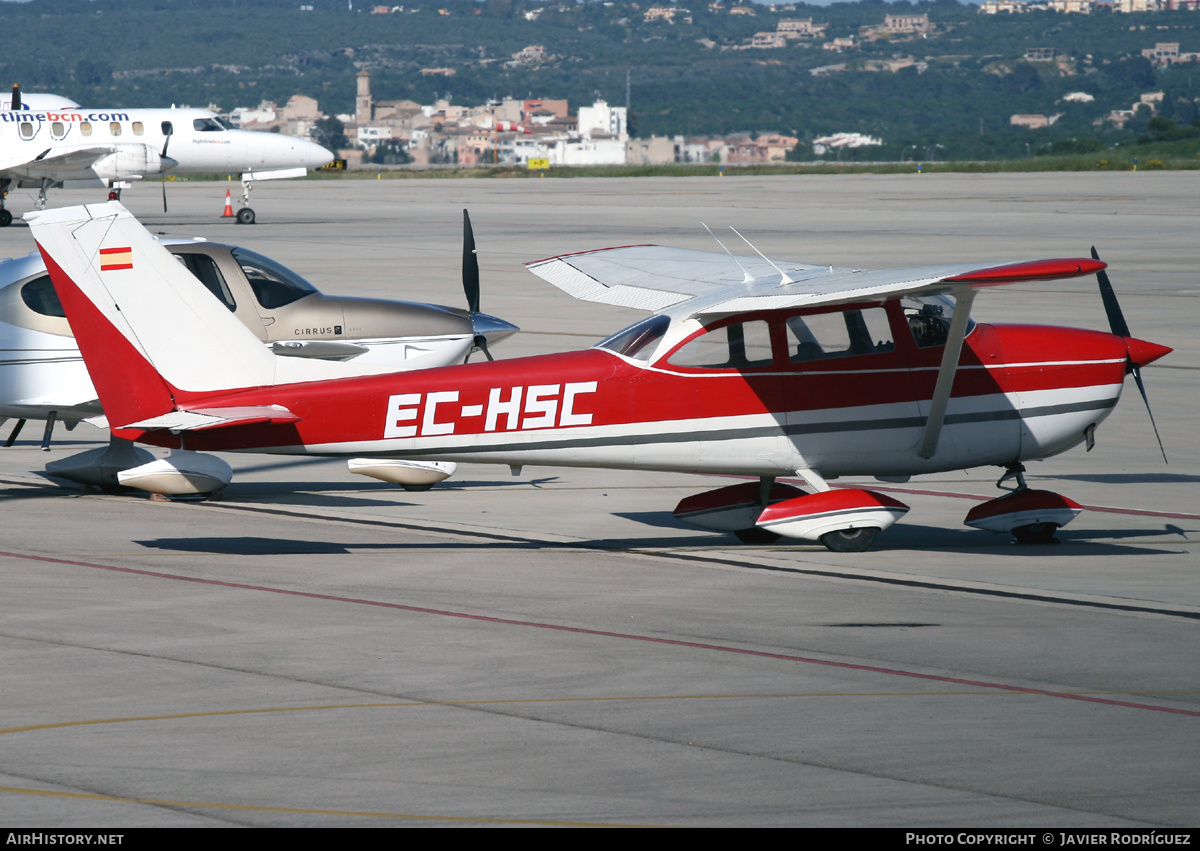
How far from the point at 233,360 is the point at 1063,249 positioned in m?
28.8

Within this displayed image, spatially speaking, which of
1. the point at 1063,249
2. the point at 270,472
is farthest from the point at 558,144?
the point at 270,472

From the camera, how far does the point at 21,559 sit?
398 inches

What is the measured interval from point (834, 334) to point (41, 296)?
6510 millimetres

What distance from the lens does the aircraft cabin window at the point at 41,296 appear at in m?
12.0

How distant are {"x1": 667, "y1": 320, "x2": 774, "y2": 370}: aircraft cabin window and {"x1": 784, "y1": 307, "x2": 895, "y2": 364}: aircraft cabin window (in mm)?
189

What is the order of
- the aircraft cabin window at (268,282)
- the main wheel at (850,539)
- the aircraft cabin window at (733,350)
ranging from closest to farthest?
the aircraft cabin window at (733,350), the main wheel at (850,539), the aircraft cabin window at (268,282)

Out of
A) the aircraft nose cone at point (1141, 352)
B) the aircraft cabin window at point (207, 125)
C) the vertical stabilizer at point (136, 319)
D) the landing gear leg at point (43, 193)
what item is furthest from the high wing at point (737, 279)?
the aircraft cabin window at point (207, 125)

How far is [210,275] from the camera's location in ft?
40.1

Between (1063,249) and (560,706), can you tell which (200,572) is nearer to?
(560,706)

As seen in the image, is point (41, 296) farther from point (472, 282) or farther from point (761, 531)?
point (761, 531)

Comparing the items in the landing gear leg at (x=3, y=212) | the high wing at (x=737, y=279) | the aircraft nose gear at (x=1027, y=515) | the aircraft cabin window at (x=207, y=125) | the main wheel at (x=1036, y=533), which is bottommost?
the main wheel at (x=1036, y=533)

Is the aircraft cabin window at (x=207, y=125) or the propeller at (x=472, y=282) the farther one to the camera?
the aircraft cabin window at (x=207, y=125)

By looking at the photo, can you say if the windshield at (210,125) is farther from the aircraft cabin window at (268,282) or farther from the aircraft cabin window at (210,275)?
the aircraft cabin window at (210,275)

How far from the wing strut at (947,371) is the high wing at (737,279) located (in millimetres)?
269
